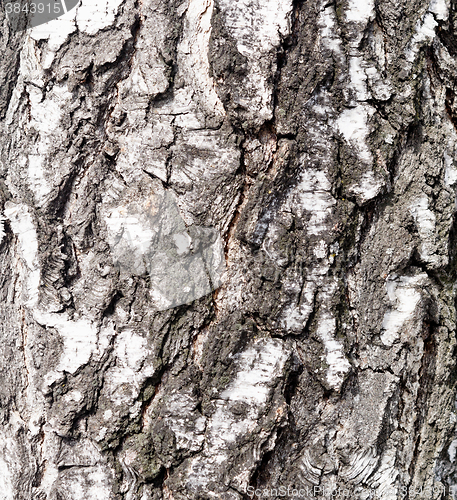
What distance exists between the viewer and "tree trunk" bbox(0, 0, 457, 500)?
97 cm

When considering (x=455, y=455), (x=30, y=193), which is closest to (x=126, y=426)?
(x=30, y=193)

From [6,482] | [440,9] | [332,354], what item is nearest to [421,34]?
[440,9]

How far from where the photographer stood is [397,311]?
1.07m

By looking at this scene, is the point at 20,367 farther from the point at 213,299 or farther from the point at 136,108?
the point at 136,108

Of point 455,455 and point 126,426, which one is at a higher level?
point 126,426

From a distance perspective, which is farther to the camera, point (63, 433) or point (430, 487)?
point (430, 487)

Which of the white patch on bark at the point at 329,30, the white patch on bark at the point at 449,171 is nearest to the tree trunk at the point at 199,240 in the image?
the white patch on bark at the point at 329,30

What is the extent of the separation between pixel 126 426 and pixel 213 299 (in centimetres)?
35
